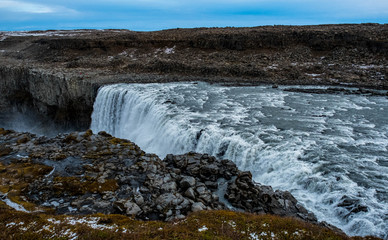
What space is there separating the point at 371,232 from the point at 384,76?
27.4 metres

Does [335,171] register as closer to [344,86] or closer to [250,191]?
[250,191]

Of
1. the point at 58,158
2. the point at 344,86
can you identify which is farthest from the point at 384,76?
the point at 58,158

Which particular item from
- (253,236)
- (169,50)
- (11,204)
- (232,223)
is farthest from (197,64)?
(253,236)

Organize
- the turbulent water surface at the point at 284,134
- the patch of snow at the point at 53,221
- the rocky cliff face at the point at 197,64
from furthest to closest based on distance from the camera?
1. the rocky cliff face at the point at 197,64
2. the turbulent water surface at the point at 284,134
3. the patch of snow at the point at 53,221

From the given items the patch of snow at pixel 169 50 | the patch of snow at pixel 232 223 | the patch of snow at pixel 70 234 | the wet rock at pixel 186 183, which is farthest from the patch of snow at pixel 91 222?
the patch of snow at pixel 169 50

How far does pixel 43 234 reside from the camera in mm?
7227

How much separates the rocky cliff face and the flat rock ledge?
58.7 feet

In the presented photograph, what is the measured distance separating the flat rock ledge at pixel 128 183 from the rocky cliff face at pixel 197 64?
17884mm

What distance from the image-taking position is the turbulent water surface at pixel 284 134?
10203 millimetres

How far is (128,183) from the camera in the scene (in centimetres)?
1151

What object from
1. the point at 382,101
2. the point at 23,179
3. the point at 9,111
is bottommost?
the point at 9,111

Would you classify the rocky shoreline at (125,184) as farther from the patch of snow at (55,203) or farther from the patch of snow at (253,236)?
the patch of snow at (253,236)

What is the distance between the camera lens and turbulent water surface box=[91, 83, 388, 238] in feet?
33.5

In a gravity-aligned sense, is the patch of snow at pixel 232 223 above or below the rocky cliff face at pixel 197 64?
below
